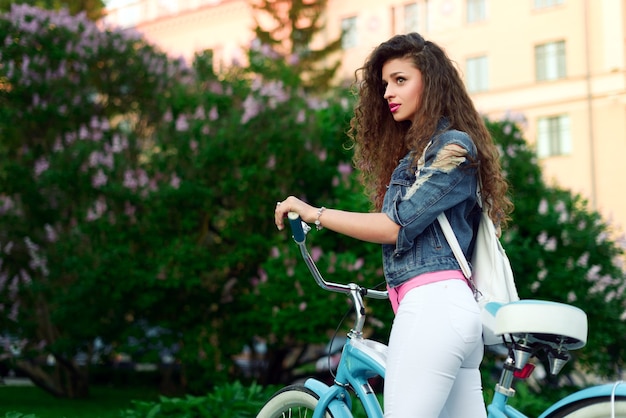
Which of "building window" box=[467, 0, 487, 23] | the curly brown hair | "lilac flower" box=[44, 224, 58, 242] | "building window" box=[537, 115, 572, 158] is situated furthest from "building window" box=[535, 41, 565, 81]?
the curly brown hair

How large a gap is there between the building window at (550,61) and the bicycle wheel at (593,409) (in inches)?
1087

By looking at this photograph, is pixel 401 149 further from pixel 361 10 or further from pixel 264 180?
pixel 361 10

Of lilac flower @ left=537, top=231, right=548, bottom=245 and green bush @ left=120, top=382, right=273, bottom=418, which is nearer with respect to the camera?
green bush @ left=120, top=382, right=273, bottom=418

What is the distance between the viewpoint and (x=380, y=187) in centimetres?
335

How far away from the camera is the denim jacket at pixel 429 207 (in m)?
2.77

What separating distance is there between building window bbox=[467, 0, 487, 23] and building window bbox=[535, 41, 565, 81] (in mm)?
2561

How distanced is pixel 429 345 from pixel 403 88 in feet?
2.98

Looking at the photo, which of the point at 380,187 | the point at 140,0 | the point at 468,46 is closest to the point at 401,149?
the point at 380,187

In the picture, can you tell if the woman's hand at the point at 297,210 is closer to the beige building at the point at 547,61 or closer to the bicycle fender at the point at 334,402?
the bicycle fender at the point at 334,402

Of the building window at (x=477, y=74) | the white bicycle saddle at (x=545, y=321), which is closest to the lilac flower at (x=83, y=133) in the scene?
the white bicycle saddle at (x=545, y=321)

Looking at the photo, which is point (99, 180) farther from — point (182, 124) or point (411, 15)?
point (411, 15)

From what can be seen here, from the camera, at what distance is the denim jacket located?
2770 millimetres

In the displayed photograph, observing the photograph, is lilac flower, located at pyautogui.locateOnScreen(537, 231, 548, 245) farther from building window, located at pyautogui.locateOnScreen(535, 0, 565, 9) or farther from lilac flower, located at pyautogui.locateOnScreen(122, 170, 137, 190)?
building window, located at pyautogui.locateOnScreen(535, 0, 565, 9)

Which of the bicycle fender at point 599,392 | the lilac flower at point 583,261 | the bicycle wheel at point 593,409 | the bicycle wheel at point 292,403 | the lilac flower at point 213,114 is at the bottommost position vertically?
the lilac flower at point 583,261
